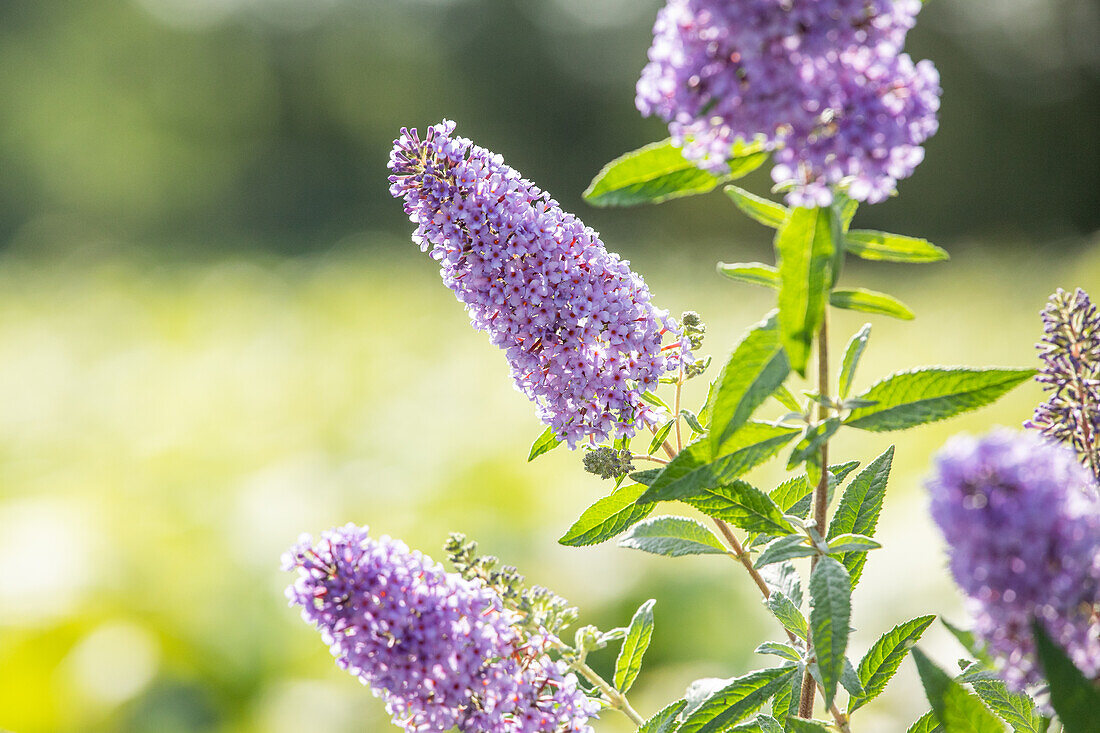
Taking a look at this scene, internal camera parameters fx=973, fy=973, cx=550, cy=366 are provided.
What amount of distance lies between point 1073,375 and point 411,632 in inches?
22.9

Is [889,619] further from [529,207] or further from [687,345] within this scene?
[529,207]

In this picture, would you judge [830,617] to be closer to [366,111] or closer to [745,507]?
[745,507]

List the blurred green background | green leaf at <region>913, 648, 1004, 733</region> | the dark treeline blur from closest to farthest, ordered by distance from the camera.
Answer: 1. green leaf at <region>913, 648, 1004, 733</region>
2. the blurred green background
3. the dark treeline blur

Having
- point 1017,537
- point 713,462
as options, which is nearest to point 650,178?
point 713,462

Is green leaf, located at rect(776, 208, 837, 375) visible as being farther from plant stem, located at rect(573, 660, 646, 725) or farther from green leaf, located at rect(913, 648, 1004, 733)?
plant stem, located at rect(573, 660, 646, 725)

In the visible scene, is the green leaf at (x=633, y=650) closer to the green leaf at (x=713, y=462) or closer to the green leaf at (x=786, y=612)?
the green leaf at (x=786, y=612)

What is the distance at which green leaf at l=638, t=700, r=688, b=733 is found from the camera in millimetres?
899

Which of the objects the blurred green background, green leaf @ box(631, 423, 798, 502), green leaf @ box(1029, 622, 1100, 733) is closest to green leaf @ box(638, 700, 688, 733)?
green leaf @ box(631, 423, 798, 502)

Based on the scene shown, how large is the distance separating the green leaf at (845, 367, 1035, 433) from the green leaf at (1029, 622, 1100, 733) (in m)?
0.21

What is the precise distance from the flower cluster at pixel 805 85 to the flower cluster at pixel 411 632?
397 millimetres

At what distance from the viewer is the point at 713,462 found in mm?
767

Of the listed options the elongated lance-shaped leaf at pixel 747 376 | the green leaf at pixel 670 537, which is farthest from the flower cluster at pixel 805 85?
the green leaf at pixel 670 537

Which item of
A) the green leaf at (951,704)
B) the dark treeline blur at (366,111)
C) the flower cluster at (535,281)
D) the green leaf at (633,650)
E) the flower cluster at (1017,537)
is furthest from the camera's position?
the dark treeline blur at (366,111)

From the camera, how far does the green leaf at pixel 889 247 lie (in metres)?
0.73
